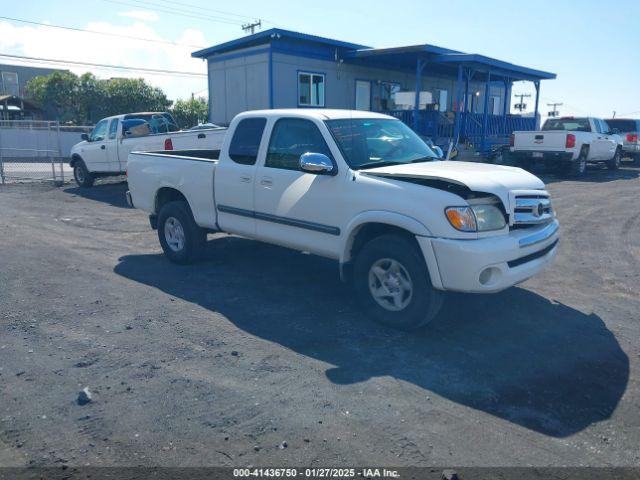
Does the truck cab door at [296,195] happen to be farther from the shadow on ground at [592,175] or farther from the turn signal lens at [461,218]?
the shadow on ground at [592,175]

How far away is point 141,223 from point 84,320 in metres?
5.68

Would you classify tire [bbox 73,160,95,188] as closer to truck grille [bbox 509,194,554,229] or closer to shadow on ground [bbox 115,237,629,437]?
shadow on ground [bbox 115,237,629,437]

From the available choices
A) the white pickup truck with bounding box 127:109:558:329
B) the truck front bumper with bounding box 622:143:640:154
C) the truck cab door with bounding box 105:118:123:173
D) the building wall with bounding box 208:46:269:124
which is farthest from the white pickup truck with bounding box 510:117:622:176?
the white pickup truck with bounding box 127:109:558:329

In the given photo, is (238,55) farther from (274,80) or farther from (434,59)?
(434,59)

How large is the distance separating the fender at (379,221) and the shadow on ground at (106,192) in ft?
30.1

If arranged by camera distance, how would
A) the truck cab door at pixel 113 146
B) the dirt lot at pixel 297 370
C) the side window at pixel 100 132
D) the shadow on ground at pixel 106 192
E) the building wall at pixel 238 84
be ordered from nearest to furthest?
the dirt lot at pixel 297 370 → the shadow on ground at pixel 106 192 → the truck cab door at pixel 113 146 → the side window at pixel 100 132 → the building wall at pixel 238 84

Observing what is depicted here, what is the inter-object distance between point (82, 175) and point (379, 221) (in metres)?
13.8

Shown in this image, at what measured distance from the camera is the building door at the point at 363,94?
882 inches

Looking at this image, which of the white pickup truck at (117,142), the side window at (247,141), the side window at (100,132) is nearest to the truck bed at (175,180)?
the side window at (247,141)

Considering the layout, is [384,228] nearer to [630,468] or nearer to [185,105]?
[630,468]

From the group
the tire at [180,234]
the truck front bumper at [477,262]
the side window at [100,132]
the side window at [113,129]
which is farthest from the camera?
the side window at [100,132]

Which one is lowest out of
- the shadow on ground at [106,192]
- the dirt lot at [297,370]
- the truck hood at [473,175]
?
the dirt lot at [297,370]

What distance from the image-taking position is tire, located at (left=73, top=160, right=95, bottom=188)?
627 inches

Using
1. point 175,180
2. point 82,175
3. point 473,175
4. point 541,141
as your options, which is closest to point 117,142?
point 82,175
